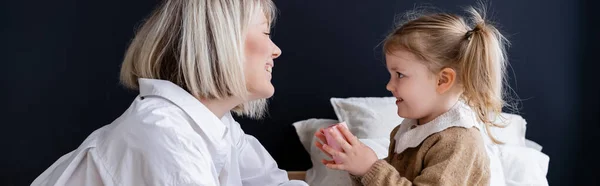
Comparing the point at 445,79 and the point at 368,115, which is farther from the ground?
the point at 445,79

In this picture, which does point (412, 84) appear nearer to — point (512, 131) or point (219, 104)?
point (219, 104)

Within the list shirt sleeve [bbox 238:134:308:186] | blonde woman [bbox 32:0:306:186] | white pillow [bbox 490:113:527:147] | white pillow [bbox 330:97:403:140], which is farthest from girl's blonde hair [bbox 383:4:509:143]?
white pillow [bbox 490:113:527:147]

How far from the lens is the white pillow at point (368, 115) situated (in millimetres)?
2674

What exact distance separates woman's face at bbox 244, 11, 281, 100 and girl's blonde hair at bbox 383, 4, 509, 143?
0.33 meters

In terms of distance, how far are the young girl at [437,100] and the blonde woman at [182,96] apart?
254 millimetres

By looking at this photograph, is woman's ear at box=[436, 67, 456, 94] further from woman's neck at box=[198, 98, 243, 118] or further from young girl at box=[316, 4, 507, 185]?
woman's neck at box=[198, 98, 243, 118]

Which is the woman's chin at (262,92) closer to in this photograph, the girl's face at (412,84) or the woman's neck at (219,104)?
the woman's neck at (219,104)

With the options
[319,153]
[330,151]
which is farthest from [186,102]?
[319,153]

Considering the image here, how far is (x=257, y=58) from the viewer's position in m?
1.69

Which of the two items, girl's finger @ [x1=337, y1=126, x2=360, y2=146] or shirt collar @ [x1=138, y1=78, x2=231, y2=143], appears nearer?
shirt collar @ [x1=138, y1=78, x2=231, y2=143]

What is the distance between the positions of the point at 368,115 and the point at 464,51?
1.02 meters

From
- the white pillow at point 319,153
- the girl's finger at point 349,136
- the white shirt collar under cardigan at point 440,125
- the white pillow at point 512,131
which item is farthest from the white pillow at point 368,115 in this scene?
the girl's finger at point 349,136

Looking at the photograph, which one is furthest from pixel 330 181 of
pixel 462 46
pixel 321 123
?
pixel 462 46

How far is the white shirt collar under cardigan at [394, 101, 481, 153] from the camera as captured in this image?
1692 millimetres
